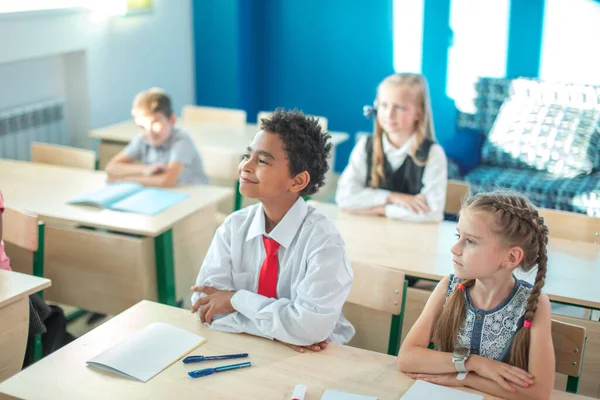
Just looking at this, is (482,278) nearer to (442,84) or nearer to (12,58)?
(12,58)

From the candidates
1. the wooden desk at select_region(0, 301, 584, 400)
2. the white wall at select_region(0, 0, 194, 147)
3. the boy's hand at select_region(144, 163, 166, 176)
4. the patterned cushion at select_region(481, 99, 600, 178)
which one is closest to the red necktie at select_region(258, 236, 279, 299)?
the wooden desk at select_region(0, 301, 584, 400)

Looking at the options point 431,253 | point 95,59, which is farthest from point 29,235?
point 95,59

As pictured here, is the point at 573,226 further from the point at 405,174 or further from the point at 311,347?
the point at 311,347

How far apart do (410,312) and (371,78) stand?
340 cm

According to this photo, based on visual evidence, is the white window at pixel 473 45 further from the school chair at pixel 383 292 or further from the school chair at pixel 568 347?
the school chair at pixel 568 347

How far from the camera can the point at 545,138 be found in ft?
15.5

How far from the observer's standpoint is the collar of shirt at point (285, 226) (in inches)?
81.7

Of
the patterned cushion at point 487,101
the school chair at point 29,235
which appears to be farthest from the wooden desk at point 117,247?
the patterned cushion at point 487,101

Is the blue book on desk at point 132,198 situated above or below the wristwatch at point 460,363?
above

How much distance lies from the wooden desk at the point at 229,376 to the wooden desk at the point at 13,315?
1.12ft

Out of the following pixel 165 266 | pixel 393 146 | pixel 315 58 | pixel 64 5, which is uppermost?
pixel 64 5

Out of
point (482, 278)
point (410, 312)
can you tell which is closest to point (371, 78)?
point (410, 312)

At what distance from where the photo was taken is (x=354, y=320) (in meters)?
2.47

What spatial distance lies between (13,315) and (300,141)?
3.18 ft
